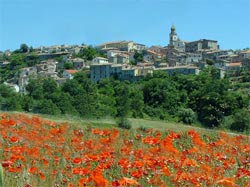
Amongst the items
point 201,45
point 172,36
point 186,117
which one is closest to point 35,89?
point 186,117

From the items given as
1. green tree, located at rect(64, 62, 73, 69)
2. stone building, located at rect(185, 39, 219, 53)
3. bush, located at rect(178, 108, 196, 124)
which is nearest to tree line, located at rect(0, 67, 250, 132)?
bush, located at rect(178, 108, 196, 124)

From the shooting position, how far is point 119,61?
368ft

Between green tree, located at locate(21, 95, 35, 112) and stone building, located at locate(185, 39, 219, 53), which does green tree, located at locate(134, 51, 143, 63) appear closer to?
stone building, located at locate(185, 39, 219, 53)

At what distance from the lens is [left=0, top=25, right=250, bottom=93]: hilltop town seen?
96.8 meters

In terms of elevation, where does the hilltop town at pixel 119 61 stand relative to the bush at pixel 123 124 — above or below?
above

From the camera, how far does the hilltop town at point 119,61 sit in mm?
96750

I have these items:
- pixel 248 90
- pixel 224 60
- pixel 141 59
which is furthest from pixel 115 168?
pixel 141 59

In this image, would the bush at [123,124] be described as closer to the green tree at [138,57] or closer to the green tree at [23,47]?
the green tree at [138,57]

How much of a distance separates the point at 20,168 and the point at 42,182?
0.59 ft

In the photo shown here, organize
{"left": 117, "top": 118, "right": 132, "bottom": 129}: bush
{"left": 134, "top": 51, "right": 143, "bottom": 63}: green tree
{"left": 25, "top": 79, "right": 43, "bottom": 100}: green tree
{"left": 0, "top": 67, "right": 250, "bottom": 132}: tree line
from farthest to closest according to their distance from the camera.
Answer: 1. {"left": 134, "top": 51, "right": 143, "bottom": 63}: green tree
2. {"left": 25, "top": 79, "right": 43, "bottom": 100}: green tree
3. {"left": 0, "top": 67, "right": 250, "bottom": 132}: tree line
4. {"left": 117, "top": 118, "right": 132, "bottom": 129}: bush

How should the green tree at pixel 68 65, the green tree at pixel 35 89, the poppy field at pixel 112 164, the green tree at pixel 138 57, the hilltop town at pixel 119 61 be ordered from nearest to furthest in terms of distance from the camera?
the poppy field at pixel 112 164 < the green tree at pixel 35 89 < the hilltop town at pixel 119 61 < the green tree at pixel 68 65 < the green tree at pixel 138 57

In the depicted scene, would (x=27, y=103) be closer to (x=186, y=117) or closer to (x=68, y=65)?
(x=186, y=117)

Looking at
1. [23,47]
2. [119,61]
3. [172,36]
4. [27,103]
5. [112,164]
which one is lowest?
[27,103]

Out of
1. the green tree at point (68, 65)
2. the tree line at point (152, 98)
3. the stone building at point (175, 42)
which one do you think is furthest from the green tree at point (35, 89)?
the stone building at point (175, 42)
